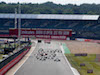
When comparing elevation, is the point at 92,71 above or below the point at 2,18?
below

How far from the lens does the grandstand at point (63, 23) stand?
10431 cm

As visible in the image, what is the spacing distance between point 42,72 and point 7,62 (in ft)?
18.3

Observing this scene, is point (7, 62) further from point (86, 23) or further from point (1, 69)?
point (86, 23)

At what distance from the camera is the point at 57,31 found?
316ft

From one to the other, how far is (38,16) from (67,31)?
27.1 metres

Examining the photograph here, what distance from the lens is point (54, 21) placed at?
116250 millimetres

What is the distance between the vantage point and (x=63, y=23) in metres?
115

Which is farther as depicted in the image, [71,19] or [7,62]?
[71,19]

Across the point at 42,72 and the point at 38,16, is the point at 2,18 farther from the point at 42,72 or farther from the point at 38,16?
the point at 42,72

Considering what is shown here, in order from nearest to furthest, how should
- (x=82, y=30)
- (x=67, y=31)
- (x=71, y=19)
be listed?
(x=67, y=31), (x=82, y=30), (x=71, y=19)

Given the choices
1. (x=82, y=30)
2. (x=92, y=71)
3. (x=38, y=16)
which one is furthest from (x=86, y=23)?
(x=92, y=71)

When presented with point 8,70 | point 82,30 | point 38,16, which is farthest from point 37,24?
point 8,70

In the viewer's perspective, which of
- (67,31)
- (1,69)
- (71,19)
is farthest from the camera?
(71,19)

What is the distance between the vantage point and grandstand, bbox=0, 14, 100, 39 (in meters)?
104
